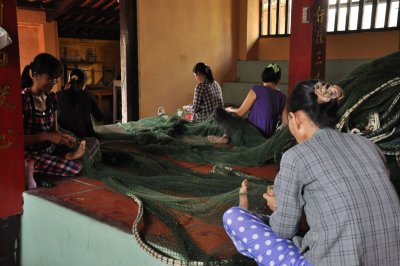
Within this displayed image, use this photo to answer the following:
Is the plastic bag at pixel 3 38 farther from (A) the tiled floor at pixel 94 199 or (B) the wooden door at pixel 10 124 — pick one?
(A) the tiled floor at pixel 94 199

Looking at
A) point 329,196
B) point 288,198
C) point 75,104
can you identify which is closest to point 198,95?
point 75,104

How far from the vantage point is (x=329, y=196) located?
150 cm

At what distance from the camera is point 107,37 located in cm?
1520

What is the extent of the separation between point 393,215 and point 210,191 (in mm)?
1595

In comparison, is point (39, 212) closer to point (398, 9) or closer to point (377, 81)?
point (377, 81)

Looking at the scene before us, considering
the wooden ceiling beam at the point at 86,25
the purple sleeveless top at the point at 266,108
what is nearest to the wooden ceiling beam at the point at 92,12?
the wooden ceiling beam at the point at 86,25

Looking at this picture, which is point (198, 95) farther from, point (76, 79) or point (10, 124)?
point (10, 124)

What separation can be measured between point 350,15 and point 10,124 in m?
7.24

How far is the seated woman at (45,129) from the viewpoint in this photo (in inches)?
126

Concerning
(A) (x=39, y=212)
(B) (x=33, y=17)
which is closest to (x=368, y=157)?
(A) (x=39, y=212)

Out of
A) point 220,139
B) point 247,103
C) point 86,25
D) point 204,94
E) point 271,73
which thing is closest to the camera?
point 271,73

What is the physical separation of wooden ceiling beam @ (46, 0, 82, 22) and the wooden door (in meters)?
7.96

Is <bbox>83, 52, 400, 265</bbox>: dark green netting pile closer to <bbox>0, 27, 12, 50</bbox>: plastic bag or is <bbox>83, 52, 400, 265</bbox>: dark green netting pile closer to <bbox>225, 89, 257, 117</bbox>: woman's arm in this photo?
<bbox>225, 89, 257, 117</bbox>: woman's arm

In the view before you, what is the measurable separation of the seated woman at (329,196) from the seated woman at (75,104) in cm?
320
